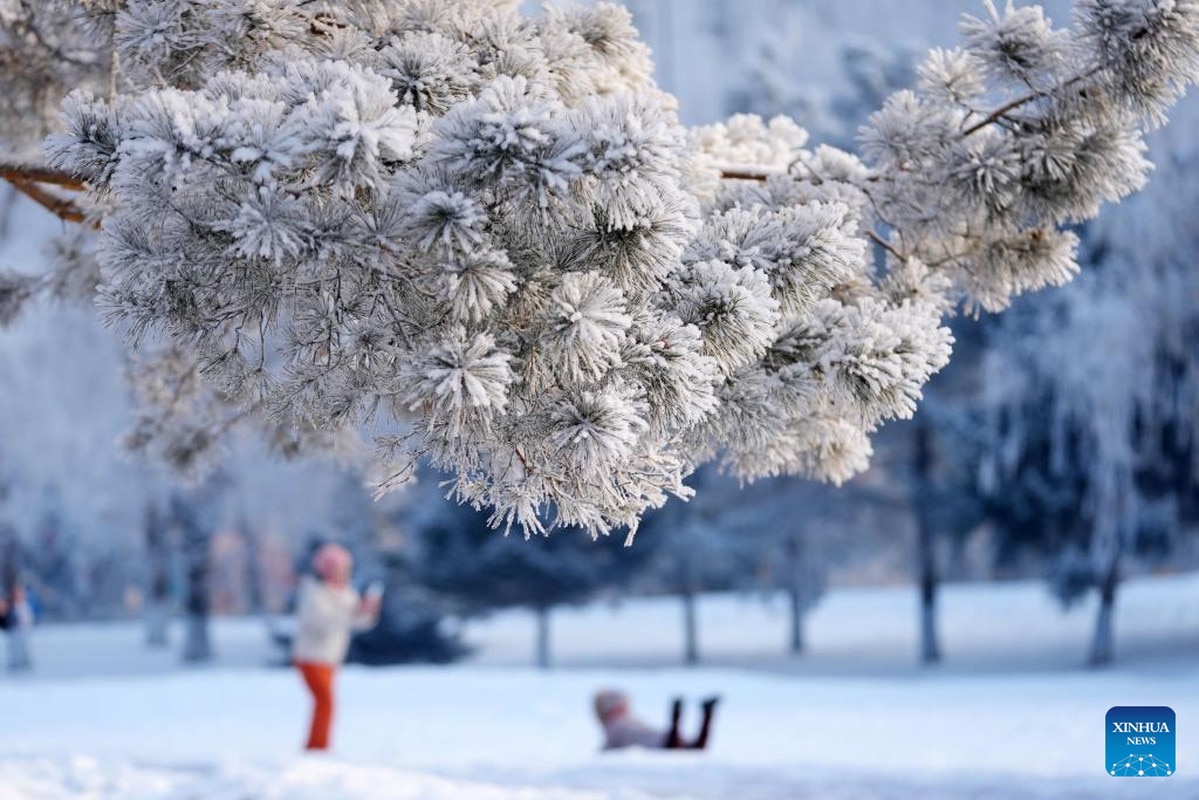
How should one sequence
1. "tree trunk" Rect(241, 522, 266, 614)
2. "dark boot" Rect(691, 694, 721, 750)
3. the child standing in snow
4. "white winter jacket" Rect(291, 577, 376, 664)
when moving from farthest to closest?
"tree trunk" Rect(241, 522, 266, 614) < "white winter jacket" Rect(291, 577, 376, 664) < the child standing in snow < "dark boot" Rect(691, 694, 721, 750)

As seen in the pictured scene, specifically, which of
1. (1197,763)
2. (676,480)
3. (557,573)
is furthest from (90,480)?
(676,480)

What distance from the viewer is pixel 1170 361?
13.7 meters

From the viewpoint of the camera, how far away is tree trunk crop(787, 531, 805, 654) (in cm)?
1956

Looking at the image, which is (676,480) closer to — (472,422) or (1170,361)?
(472,422)

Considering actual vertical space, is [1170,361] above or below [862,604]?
above

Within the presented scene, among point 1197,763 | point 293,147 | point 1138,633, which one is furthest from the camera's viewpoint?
point 1138,633

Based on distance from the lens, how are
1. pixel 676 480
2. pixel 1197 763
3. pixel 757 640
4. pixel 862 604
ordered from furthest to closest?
pixel 862 604 < pixel 757 640 < pixel 1197 763 < pixel 676 480

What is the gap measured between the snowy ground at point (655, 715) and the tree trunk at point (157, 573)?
635 mm

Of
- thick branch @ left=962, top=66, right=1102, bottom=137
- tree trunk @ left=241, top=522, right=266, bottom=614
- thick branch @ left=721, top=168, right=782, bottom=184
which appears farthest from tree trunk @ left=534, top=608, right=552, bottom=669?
thick branch @ left=962, top=66, right=1102, bottom=137

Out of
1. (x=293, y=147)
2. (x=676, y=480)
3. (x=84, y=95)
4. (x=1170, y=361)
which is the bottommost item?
(x=676, y=480)

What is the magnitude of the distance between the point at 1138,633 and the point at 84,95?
18.6 m

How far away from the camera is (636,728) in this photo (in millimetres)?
7426

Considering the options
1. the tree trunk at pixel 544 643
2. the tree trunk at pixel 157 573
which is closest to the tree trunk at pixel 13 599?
the tree trunk at pixel 157 573

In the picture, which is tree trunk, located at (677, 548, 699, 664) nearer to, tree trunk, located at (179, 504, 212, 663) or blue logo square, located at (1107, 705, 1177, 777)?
tree trunk, located at (179, 504, 212, 663)
